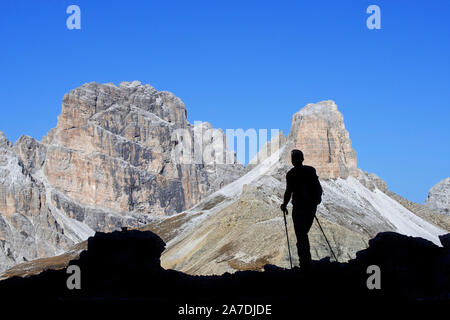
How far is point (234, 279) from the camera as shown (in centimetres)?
1827

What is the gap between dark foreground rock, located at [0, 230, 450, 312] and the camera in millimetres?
16141

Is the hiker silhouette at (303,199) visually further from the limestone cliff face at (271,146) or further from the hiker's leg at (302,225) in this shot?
the limestone cliff face at (271,146)

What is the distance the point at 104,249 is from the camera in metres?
19.3

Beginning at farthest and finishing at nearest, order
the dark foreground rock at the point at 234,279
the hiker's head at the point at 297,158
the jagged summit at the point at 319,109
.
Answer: the jagged summit at the point at 319,109 → the hiker's head at the point at 297,158 → the dark foreground rock at the point at 234,279

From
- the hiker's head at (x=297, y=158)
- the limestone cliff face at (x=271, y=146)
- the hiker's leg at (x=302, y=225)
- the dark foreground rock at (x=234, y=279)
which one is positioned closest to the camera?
the dark foreground rock at (x=234, y=279)

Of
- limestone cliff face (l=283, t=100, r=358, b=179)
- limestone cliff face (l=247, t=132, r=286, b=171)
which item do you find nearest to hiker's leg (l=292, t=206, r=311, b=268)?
limestone cliff face (l=283, t=100, r=358, b=179)

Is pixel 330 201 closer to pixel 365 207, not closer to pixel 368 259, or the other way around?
pixel 365 207

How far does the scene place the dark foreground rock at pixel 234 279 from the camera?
16141 mm

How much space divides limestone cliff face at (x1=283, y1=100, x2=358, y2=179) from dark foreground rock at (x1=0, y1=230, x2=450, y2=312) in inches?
4833

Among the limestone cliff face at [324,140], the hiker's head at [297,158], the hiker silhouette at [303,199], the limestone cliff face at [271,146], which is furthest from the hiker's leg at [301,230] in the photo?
the limestone cliff face at [271,146]

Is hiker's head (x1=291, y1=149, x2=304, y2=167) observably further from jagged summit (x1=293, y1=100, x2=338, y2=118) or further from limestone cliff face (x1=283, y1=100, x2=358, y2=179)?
jagged summit (x1=293, y1=100, x2=338, y2=118)

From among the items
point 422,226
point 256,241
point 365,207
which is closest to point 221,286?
point 256,241

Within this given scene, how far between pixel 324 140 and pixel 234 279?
438 ft

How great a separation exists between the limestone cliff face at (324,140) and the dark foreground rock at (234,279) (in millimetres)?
122756
